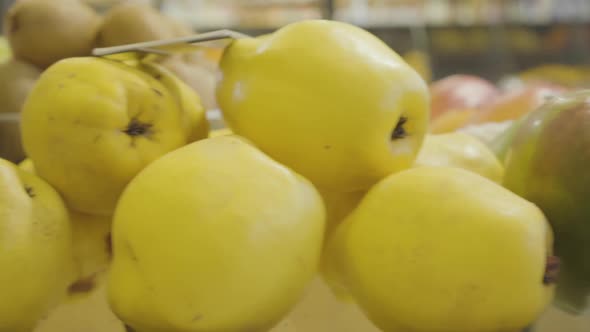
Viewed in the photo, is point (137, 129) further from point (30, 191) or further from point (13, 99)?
point (13, 99)

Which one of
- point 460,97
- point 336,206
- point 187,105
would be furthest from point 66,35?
point 460,97

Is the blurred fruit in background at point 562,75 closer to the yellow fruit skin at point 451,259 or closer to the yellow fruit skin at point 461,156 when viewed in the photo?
the yellow fruit skin at point 461,156

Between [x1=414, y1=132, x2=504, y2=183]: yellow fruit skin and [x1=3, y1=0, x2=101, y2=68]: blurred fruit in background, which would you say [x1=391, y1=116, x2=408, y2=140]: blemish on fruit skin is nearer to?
[x1=414, y1=132, x2=504, y2=183]: yellow fruit skin

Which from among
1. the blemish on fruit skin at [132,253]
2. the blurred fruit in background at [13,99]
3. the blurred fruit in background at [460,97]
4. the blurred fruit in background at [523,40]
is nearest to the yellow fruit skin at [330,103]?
the blemish on fruit skin at [132,253]

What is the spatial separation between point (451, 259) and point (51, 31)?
1.86 ft

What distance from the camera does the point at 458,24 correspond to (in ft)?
9.02

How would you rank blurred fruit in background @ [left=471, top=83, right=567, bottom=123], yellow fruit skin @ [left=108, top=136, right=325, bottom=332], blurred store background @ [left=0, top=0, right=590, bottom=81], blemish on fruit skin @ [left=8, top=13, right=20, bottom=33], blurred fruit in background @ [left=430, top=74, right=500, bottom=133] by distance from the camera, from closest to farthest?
yellow fruit skin @ [left=108, top=136, right=325, bottom=332] → blemish on fruit skin @ [left=8, top=13, right=20, bottom=33] → blurred fruit in background @ [left=471, top=83, right=567, bottom=123] → blurred fruit in background @ [left=430, top=74, right=500, bottom=133] → blurred store background @ [left=0, top=0, right=590, bottom=81]

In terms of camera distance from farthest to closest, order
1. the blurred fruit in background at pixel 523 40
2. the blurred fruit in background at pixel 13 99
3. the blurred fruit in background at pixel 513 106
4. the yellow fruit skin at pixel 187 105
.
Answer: the blurred fruit in background at pixel 523 40 → the blurred fruit in background at pixel 513 106 → the blurred fruit in background at pixel 13 99 → the yellow fruit skin at pixel 187 105

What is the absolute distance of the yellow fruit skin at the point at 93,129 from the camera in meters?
0.36

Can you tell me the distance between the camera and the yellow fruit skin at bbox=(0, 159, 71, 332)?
1.10 ft

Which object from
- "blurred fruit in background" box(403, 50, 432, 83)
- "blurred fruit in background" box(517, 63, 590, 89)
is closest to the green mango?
"blurred fruit in background" box(403, 50, 432, 83)

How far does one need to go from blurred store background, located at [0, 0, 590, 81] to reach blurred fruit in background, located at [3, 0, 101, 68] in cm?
170

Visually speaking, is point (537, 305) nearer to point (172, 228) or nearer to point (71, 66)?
point (172, 228)

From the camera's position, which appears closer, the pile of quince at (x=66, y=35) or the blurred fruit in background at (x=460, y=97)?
the pile of quince at (x=66, y=35)
